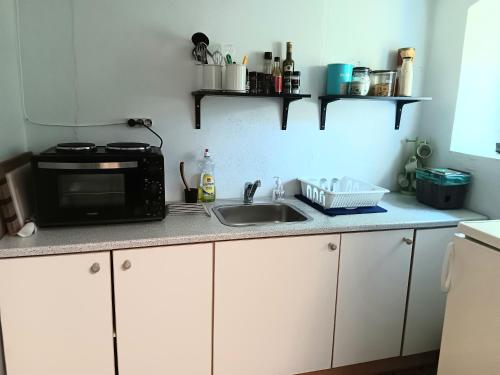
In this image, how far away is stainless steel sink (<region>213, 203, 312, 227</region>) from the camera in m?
2.10

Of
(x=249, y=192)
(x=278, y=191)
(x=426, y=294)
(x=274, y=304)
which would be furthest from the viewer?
(x=278, y=191)

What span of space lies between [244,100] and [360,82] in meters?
0.66

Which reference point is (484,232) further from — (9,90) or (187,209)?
(9,90)

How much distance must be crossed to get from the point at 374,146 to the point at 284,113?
2.22 feet

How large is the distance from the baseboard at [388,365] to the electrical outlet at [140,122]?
1557 mm

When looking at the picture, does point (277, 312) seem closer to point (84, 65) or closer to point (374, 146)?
point (374, 146)

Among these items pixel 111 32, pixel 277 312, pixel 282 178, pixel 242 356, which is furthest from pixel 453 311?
pixel 111 32

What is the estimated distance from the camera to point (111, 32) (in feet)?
6.23

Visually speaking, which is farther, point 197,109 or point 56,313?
point 197,109

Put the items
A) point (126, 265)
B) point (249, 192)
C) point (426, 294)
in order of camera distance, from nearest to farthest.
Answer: point (126, 265) < point (426, 294) < point (249, 192)

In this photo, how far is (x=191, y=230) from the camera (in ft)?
5.52

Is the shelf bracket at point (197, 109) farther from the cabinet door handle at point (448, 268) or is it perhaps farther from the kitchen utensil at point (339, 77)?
the cabinet door handle at point (448, 268)

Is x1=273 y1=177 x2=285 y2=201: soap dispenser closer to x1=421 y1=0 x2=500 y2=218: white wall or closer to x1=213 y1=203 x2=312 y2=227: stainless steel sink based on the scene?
x1=213 y1=203 x2=312 y2=227: stainless steel sink

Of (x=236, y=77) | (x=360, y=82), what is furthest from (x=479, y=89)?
(x=236, y=77)
